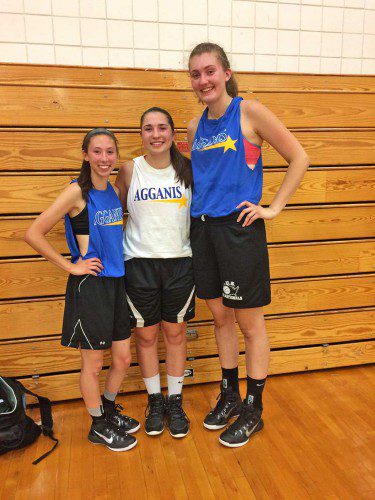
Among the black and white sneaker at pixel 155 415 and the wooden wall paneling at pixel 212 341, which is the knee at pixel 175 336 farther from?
the wooden wall paneling at pixel 212 341

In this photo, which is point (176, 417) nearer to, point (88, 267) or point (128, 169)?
point (88, 267)

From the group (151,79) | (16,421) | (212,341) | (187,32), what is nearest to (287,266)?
(212,341)

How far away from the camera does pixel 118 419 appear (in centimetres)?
224

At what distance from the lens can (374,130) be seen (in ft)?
8.93

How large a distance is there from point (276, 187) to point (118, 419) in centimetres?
157

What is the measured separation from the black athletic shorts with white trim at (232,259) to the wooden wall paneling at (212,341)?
0.73 m

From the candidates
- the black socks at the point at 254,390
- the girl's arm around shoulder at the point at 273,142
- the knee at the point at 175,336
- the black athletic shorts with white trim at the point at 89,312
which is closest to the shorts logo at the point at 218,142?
the girl's arm around shoulder at the point at 273,142

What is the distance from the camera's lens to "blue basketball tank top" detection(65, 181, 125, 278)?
1.96 m

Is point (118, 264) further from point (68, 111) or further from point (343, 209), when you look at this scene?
point (343, 209)

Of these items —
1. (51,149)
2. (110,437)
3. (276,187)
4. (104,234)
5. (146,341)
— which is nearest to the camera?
(104,234)

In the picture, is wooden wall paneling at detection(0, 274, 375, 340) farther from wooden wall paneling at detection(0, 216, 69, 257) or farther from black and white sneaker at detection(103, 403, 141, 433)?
black and white sneaker at detection(103, 403, 141, 433)

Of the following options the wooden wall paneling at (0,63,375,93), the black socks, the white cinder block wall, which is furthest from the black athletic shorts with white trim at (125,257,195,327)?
the white cinder block wall

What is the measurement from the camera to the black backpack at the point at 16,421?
2.06 metres

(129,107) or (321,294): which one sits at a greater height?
(129,107)
